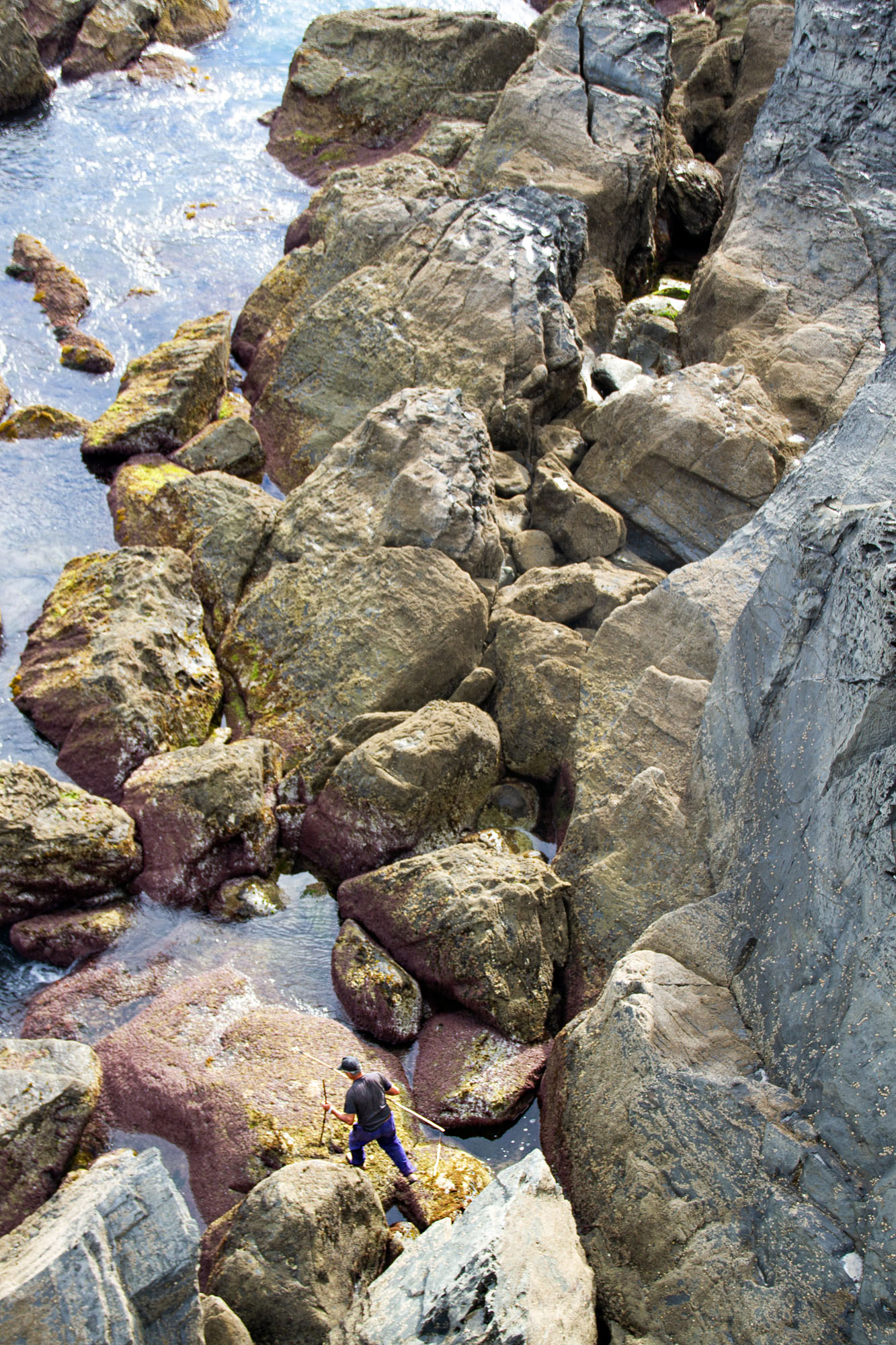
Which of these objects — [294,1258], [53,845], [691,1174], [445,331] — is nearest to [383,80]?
[445,331]

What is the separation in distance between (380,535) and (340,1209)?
6882mm

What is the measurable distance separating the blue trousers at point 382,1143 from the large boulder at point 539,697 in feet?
13.1

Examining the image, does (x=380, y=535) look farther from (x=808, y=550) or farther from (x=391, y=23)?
(x=391, y=23)

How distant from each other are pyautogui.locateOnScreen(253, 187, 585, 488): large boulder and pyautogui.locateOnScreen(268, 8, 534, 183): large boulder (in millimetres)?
7366

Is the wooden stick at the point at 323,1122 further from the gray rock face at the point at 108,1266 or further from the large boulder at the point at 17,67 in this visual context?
the large boulder at the point at 17,67

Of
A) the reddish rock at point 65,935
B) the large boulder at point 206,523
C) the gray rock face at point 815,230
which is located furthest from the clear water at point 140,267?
the gray rock face at point 815,230

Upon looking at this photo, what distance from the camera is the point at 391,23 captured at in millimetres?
21953

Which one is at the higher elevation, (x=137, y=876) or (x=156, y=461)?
(x=156, y=461)

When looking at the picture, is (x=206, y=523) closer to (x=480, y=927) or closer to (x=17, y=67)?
(x=480, y=927)

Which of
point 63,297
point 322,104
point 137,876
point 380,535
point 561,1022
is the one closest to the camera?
point 561,1022

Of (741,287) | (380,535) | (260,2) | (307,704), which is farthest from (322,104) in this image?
(307,704)

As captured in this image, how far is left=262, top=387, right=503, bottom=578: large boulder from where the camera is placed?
11312 mm

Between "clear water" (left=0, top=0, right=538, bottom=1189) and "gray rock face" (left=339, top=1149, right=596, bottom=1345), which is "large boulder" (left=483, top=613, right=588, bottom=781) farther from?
"gray rock face" (left=339, top=1149, right=596, bottom=1345)

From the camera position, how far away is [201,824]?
371 inches
